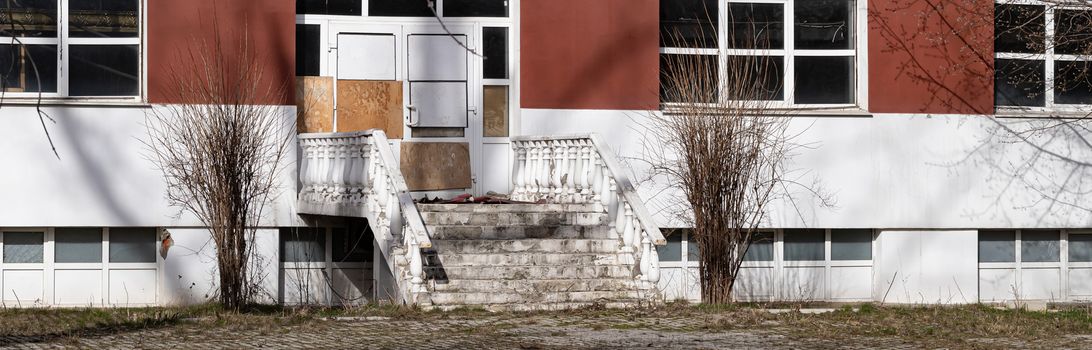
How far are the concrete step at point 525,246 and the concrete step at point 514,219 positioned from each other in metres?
0.38

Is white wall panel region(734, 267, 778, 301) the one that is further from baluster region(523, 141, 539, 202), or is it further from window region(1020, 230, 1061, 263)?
window region(1020, 230, 1061, 263)

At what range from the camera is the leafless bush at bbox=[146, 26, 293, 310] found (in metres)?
12.8

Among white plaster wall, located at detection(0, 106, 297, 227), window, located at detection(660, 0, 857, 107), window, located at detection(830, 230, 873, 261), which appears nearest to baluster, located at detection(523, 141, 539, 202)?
window, located at detection(660, 0, 857, 107)

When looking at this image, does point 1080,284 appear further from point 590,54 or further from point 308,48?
point 308,48

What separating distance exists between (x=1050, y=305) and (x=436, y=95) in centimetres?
680

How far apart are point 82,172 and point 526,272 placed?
5.02 meters

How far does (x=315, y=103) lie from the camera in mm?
15422

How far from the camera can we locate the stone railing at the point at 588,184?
1280 cm

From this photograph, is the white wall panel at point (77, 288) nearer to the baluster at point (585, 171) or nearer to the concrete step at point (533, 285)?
the concrete step at point (533, 285)

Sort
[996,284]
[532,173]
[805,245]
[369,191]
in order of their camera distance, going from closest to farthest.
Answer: [369,191] < [532,173] < [805,245] < [996,284]

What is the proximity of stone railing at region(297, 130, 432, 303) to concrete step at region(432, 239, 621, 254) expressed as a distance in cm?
34

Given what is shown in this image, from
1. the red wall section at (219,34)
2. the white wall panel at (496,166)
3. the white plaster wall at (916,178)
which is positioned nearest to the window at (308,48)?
the red wall section at (219,34)

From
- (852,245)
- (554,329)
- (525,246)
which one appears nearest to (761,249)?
(852,245)

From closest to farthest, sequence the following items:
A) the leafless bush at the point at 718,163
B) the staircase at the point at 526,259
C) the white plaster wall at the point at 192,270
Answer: the staircase at the point at 526,259 < the leafless bush at the point at 718,163 < the white plaster wall at the point at 192,270
